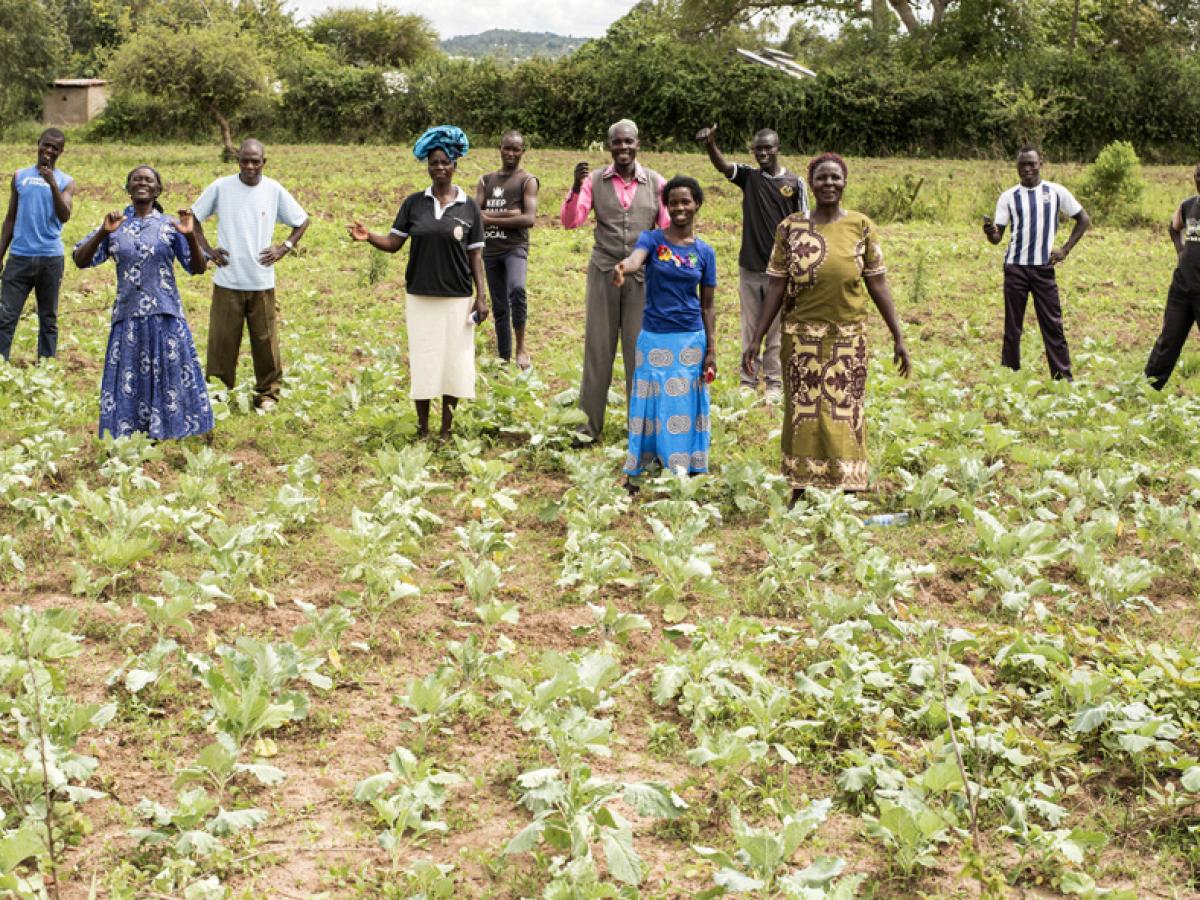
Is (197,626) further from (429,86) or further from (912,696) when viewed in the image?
(429,86)

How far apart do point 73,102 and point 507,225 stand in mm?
37915

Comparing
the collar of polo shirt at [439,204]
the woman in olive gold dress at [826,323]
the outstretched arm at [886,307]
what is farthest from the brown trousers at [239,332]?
the outstretched arm at [886,307]

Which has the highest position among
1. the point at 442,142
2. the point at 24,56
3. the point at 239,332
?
the point at 24,56

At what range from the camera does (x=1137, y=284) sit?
14.4 metres

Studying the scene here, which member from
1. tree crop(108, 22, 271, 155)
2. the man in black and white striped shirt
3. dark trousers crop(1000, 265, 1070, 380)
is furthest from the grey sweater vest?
tree crop(108, 22, 271, 155)

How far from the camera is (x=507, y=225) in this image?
9.38m

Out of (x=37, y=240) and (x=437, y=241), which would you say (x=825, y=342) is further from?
(x=37, y=240)

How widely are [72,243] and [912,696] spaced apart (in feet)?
41.7

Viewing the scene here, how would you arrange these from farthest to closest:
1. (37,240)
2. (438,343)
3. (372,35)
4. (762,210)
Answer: (372,35) < (37,240) < (762,210) < (438,343)

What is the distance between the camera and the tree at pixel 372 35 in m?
63.1

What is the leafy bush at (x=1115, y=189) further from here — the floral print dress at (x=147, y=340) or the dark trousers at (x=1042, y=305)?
the floral print dress at (x=147, y=340)

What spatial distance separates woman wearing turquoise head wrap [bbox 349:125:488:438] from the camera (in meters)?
7.64

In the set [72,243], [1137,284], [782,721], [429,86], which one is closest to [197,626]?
[782,721]

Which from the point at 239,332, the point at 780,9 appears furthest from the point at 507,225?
the point at 780,9
